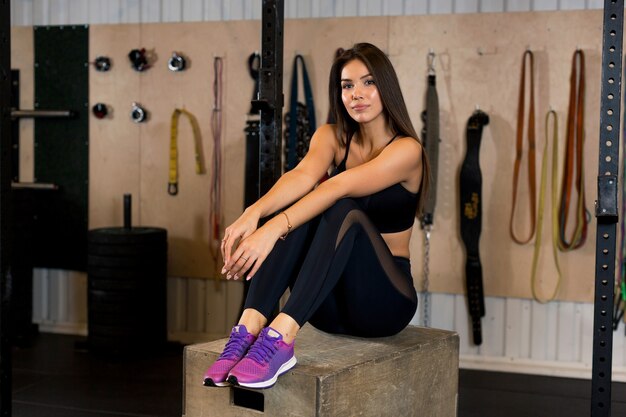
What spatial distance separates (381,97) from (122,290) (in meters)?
2.72

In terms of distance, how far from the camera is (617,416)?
3.98m

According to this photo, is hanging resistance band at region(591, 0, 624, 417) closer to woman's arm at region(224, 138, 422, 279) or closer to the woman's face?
woman's arm at region(224, 138, 422, 279)

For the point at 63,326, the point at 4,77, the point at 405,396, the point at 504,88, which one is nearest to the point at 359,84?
the point at 405,396

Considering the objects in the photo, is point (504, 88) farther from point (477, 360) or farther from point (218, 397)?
point (218, 397)

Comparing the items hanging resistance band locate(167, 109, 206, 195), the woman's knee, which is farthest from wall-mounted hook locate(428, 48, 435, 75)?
the woman's knee

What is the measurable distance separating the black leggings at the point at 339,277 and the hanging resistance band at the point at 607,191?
68 cm

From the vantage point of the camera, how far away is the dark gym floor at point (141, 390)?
402cm

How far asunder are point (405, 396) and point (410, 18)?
9.36ft

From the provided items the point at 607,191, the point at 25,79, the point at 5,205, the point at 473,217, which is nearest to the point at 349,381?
the point at 607,191

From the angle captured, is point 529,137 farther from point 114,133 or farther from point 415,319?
point 114,133

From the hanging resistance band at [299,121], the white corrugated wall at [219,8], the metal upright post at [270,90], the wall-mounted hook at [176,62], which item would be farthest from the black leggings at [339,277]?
the wall-mounted hook at [176,62]

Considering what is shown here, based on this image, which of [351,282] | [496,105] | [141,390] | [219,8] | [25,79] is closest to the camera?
[351,282]

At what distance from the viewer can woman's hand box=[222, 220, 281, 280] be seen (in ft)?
7.99

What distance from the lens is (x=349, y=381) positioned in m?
2.47
